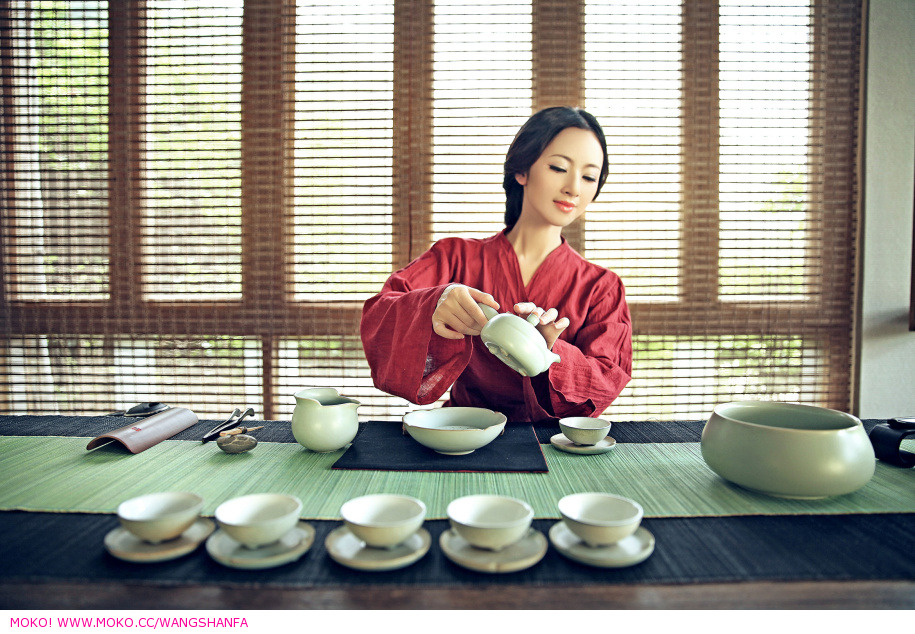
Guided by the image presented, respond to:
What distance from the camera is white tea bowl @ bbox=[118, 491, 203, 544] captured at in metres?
0.61

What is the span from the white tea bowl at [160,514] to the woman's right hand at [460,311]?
2.06 feet

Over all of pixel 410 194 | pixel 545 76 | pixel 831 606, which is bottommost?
pixel 831 606

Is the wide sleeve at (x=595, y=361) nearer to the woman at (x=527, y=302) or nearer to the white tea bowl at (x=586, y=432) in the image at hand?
the woman at (x=527, y=302)

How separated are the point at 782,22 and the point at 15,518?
301 cm

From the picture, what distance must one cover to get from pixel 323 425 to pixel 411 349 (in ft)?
1.00

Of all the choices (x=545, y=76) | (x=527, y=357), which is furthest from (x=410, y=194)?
Result: (x=527, y=357)

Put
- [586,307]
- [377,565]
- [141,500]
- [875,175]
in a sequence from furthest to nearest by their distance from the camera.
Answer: [875,175] → [586,307] → [141,500] → [377,565]

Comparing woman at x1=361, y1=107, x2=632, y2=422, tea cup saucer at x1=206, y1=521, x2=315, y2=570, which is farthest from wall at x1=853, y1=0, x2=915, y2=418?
tea cup saucer at x1=206, y1=521, x2=315, y2=570

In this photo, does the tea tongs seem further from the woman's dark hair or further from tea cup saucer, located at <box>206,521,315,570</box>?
the woman's dark hair

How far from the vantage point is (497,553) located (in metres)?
0.62

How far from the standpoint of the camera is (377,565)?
587mm

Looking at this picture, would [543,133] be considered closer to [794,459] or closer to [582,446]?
[582,446]

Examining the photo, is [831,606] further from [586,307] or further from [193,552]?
[586,307]

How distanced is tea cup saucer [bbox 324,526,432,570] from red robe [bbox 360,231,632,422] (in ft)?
1.97
